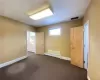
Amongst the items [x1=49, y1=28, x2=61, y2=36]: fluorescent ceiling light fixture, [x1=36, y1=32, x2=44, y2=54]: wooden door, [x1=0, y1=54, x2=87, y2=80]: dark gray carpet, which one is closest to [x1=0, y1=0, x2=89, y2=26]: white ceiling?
[x1=49, y1=28, x2=61, y2=36]: fluorescent ceiling light fixture

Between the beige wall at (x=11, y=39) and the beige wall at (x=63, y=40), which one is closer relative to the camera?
the beige wall at (x=11, y=39)

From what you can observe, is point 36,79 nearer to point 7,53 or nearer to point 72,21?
point 7,53

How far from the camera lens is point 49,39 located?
5941 mm

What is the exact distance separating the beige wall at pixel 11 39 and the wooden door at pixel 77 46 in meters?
3.47

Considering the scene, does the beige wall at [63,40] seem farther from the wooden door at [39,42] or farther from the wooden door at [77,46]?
the wooden door at [77,46]

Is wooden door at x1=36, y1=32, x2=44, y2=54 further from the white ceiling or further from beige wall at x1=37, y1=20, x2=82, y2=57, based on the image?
the white ceiling

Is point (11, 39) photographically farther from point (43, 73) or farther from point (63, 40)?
point (63, 40)

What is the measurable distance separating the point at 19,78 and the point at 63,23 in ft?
13.4

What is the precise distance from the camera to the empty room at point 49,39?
8.21 ft

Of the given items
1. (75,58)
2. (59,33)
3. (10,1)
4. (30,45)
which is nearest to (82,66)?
(75,58)

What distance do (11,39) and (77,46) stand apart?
3813 millimetres

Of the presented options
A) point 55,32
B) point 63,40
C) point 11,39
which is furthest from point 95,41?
point 11,39

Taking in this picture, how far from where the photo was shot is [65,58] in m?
4.81

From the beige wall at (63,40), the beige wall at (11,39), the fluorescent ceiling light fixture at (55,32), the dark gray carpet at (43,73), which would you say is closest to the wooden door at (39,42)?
the beige wall at (63,40)
